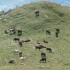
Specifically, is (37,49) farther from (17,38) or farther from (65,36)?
(65,36)

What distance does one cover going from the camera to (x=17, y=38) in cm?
7012

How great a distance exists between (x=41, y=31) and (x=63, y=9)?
63.4 feet

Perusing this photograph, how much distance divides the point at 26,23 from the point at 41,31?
568 cm

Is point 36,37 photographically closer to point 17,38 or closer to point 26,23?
point 17,38

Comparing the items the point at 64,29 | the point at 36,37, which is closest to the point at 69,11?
the point at 64,29

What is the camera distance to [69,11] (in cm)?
9588

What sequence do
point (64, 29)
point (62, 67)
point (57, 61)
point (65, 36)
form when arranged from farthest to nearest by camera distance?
point (64, 29), point (65, 36), point (57, 61), point (62, 67)

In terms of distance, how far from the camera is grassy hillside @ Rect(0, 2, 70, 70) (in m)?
58.1

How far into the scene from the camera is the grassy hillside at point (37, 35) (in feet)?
191

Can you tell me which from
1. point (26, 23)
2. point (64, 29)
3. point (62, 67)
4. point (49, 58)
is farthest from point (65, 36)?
point (62, 67)

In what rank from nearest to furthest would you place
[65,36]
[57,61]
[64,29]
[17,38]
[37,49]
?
[57,61], [37,49], [17,38], [65,36], [64,29]

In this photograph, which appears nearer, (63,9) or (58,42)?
(58,42)

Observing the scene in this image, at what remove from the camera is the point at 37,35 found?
7581 cm

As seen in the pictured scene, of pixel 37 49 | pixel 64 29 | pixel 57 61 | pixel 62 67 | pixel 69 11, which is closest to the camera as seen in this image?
pixel 62 67
